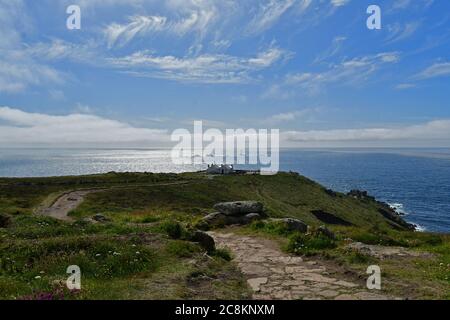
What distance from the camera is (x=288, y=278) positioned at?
12.3m

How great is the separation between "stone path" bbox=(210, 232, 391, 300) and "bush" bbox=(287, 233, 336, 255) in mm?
544

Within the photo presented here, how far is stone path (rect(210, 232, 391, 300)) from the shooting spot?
10.4 metres

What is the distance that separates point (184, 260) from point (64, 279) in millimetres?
4176

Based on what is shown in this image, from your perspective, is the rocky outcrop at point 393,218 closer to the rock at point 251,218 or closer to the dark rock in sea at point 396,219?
the dark rock in sea at point 396,219

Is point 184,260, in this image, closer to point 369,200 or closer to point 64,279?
point 64,279

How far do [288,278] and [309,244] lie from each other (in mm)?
4194

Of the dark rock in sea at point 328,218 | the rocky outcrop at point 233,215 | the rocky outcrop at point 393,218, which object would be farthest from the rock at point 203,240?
the rocky outcrop at point 393,218

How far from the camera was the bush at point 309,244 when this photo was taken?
51.6 ft

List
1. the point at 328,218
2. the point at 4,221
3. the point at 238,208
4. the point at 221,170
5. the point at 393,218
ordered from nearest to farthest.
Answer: the point at 4,221 < the point at 238,208 < the point at 328,218 < the point at 393,218 < the point at 221,170

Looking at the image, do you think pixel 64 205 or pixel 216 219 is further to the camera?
pixel 64 205

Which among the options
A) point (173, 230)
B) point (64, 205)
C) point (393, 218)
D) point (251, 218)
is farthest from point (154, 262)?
point (393, 218)

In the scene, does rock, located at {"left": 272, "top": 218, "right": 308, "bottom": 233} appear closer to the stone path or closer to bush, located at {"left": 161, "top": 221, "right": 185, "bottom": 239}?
the stone path

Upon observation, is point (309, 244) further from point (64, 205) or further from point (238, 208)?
point (64, 205)

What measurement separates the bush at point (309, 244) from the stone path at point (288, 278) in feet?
1.78
